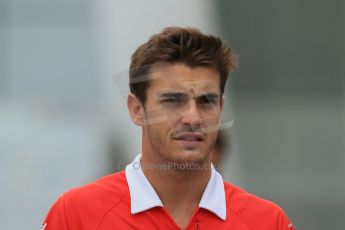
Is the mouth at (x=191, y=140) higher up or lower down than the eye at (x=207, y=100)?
lower down

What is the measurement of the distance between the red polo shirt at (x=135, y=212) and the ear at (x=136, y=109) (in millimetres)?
211

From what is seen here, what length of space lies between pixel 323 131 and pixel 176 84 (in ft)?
18.7

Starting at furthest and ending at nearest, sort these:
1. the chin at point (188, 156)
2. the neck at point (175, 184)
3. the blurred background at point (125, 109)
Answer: the blurred background at point (125, 109)
the neck at point (175, 184)
the chin at point (188, 156)

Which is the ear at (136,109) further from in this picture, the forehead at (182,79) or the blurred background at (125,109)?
the blurred background at (125,109)

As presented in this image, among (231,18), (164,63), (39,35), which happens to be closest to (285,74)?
(231,18)

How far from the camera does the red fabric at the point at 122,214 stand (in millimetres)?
2781

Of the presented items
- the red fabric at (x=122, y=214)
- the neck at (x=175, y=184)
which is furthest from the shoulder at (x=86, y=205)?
the neck at (x=175, y=184)

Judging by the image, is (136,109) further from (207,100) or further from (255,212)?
(255,212)

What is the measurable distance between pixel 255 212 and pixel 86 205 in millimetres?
630

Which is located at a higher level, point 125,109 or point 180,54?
point 180,54

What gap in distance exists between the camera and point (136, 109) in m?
3.01

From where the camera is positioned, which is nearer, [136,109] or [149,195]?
[149,195]

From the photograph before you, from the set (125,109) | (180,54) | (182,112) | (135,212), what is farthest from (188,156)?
(125,109)

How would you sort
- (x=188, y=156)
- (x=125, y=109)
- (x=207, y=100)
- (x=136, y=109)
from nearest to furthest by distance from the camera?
(x=188, y=156)
(x=207, y=100)
(x=136, y=109)
(x=125, y=109)
